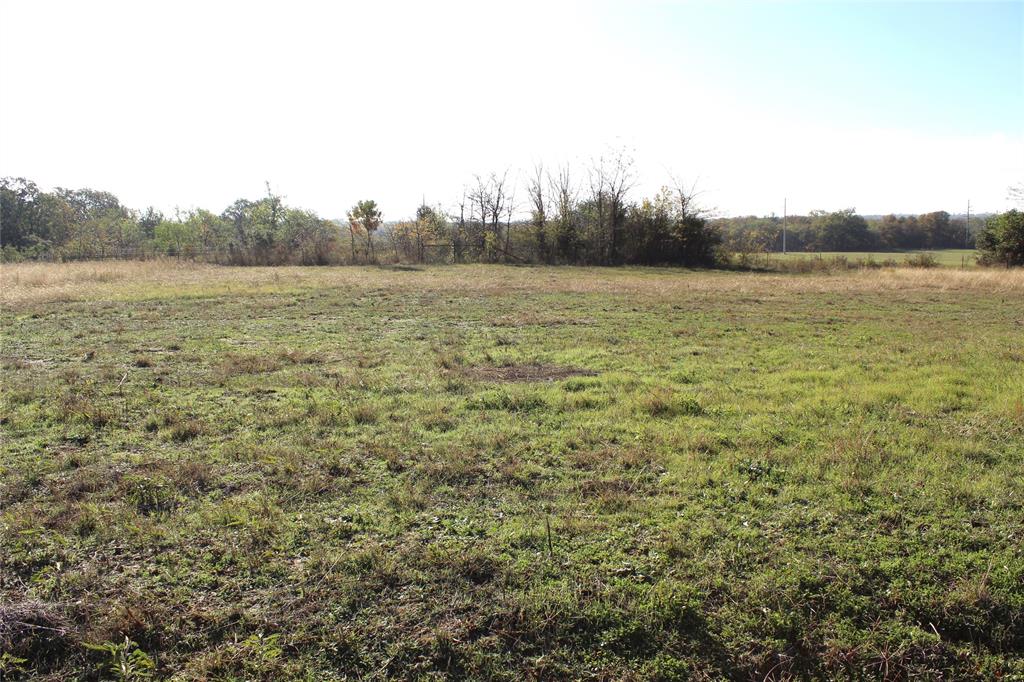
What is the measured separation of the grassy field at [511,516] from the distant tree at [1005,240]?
1241 inches

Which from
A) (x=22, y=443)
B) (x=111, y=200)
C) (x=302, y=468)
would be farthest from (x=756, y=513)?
(x=111, y=200)

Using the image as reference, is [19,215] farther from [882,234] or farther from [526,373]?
[882,234]

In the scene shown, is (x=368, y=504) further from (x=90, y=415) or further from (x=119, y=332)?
(x=119, y=332)

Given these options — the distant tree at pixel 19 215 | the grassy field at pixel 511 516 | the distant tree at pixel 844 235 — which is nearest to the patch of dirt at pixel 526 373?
the grassy field at pixel 511 516

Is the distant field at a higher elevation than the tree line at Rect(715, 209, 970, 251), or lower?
lower

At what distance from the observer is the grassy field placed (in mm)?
2895

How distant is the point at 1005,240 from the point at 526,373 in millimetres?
37079

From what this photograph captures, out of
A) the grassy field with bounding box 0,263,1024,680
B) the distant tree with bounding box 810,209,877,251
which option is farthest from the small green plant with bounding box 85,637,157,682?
the distant tree with bounding box 810,209,877,251

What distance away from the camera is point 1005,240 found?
33219 millimetres

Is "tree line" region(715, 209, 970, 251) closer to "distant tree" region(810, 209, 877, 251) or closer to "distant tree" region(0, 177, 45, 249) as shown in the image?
"distant tree" region(810, 209, 877, 251)

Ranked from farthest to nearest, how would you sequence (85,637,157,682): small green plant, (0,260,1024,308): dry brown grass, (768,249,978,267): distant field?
1. (768,249,978,267): distant field
2. (0,260,1024,308): dry brown grass
3. (85,637,157,682): small green plant

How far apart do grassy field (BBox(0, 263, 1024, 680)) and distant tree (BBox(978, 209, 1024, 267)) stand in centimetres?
3153

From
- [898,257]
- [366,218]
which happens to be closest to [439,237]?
[366,218]

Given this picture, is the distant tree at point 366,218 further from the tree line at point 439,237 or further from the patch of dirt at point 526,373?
the patch of dirt at point 526,373
